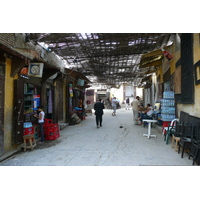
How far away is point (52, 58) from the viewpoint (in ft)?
34.1

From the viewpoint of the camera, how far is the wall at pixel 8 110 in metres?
5.42

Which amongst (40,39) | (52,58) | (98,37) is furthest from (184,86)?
(52,58)

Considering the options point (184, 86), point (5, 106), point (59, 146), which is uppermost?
point (184, 86)

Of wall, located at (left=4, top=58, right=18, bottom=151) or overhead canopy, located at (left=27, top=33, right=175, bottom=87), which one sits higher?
overhead canopy, located at (left=27, top=33, right=175, bottom=87)

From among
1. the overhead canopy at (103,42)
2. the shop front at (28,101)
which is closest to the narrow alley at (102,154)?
the shop front at (28,101)

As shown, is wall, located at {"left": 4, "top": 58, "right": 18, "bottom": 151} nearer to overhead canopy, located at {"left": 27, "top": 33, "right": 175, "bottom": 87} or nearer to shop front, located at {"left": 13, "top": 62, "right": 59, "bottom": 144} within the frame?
shop front, located at {"left": 13, "top": 62, "right": 59, "bottom": 144}

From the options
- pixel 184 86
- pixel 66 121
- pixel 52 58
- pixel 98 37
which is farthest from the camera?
pixel 66 121

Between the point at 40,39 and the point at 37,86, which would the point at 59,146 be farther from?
the point at 40,39

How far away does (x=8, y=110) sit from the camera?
5543 millimetres

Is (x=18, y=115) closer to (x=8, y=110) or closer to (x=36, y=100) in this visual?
(x=8, y=110)

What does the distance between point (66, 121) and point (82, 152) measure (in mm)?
6374

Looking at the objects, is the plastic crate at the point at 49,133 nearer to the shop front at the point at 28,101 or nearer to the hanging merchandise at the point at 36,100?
the shop front at the point at 28,101

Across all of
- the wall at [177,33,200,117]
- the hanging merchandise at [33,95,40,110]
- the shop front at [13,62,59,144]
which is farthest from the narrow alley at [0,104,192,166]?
the hanging merchandise at [33,95,40,110]

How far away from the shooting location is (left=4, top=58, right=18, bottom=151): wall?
213 inches
